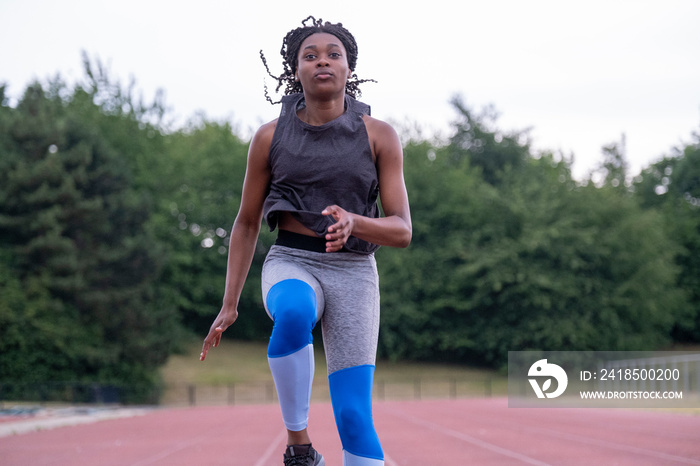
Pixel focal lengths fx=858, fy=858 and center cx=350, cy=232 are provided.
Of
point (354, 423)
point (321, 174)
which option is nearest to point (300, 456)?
point (354, 423)

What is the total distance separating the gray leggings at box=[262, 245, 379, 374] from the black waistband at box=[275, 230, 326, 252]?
0.02m

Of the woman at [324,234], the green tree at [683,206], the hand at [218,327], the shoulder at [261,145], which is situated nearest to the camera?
the woman at [324,234]

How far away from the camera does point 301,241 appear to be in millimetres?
3424

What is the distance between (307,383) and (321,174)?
2.72 feet

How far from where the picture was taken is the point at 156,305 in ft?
142

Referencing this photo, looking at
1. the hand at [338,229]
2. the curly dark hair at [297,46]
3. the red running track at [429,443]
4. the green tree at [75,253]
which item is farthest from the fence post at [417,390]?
the hand at [338,229]

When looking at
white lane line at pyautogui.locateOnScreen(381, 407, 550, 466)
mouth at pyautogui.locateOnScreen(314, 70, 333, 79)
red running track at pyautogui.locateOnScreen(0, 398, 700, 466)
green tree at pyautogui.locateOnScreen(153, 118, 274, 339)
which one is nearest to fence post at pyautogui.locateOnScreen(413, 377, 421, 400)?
green tree at pyautogui.locateOnScreen(153, 118, 274, 339)

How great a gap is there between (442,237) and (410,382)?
1212 centimetres

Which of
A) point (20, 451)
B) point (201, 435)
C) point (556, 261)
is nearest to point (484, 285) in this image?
point (556, 261)

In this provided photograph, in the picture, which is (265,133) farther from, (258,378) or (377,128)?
(258,378)

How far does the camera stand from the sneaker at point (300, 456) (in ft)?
10.9

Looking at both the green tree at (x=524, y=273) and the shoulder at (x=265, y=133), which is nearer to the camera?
the shoulder at (x=265, y=133)

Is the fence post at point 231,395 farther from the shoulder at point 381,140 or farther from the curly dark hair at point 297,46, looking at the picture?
the shoulder at point 381,140

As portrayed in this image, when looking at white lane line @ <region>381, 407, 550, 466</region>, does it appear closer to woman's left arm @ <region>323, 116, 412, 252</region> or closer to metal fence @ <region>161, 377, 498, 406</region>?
woman's left arm @ <region>323, 116, 412, 252</region>
